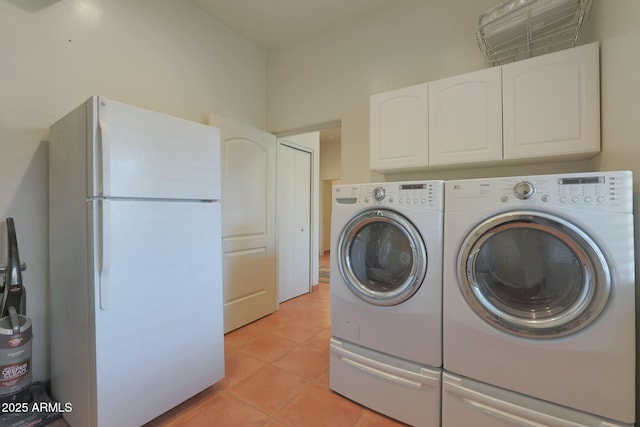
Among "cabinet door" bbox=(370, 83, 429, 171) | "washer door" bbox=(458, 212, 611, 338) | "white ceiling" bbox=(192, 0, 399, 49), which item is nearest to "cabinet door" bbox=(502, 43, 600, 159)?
"cabinet door" bbox=(370, 83, 429, 171)

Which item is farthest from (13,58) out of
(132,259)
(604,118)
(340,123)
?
(604,118)

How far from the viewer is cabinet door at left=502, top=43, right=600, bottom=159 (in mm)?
1391

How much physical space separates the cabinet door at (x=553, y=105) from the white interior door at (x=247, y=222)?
82.5 inches

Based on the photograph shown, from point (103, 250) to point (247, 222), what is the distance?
1.52 metres

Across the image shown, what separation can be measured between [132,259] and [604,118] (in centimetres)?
241

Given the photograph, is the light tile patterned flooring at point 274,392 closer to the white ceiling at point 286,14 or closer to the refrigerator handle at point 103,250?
the refrigerator handle at point 103,250

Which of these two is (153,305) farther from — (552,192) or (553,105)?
(553,105)

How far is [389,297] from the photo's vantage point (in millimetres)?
1454

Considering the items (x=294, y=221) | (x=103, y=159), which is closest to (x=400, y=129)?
(x=103, y=159)

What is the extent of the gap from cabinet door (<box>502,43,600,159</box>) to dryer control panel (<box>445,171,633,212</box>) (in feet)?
1.72

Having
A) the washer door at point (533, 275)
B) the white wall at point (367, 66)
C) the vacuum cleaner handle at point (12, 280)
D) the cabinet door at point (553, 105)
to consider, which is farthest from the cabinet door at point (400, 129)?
the vacuum cleaner handle at point (12, 280)

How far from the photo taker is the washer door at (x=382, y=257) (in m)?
1.40

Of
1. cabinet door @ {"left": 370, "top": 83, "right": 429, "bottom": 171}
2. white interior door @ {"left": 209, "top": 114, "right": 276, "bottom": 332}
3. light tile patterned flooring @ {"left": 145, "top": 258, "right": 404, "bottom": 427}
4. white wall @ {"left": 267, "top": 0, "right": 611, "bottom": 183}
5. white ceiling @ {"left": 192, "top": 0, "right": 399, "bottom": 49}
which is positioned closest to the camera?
light tile patterned flooring @ {"left": 145, "top": 258, "right": 404, "bottom": 427}

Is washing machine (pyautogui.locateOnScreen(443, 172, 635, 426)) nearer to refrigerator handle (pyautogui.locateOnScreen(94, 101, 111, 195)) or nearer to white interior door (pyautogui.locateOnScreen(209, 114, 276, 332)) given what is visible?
refrigerator handle (pyautogui.locateOnScreen(94, 101, 111, 195))
